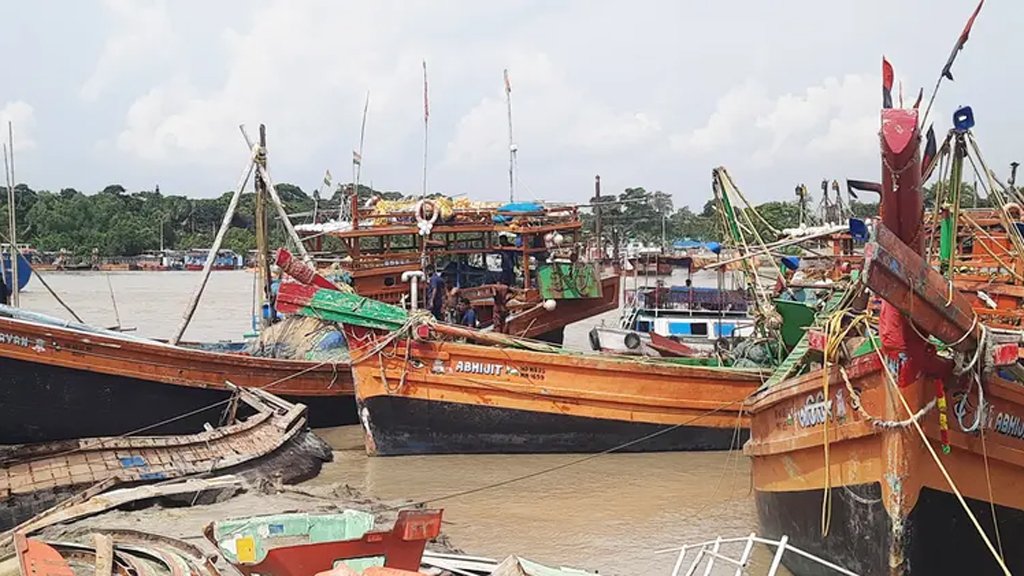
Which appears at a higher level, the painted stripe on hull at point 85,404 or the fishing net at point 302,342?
the fishing net at point 302,342

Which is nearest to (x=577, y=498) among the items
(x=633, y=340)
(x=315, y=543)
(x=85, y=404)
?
(x=315, y=543)

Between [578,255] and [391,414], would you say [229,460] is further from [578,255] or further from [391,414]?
[578,255]

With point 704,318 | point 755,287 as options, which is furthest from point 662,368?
point 704,318

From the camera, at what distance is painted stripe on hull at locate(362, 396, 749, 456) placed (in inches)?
487

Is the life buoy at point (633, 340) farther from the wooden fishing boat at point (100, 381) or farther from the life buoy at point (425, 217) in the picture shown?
the wooden fishing boat at point (100, 381)

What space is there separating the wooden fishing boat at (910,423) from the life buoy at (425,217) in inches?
416

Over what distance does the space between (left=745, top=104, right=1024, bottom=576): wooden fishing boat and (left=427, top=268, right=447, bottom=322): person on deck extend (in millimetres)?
9833

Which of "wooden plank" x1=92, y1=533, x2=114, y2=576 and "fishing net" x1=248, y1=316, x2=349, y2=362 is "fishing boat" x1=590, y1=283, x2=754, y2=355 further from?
"wooden plank" x1=92, y1=533, x2=114, y2=576

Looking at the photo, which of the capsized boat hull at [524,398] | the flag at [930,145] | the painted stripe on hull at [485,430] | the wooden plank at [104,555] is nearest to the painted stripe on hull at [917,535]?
the flag at [930,145]

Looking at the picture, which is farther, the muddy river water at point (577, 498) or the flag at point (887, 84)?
the muddy river water at point (577, 498)

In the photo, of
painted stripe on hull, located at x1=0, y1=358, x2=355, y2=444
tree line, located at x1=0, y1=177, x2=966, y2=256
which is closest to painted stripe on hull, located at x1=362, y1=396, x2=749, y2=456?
painted stripe on hull, located at x1=0, y1=358, x2=355, y2=444

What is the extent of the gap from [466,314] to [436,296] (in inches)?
26.5

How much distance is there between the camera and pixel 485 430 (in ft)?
40.9

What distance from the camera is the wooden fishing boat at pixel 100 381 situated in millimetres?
11711
